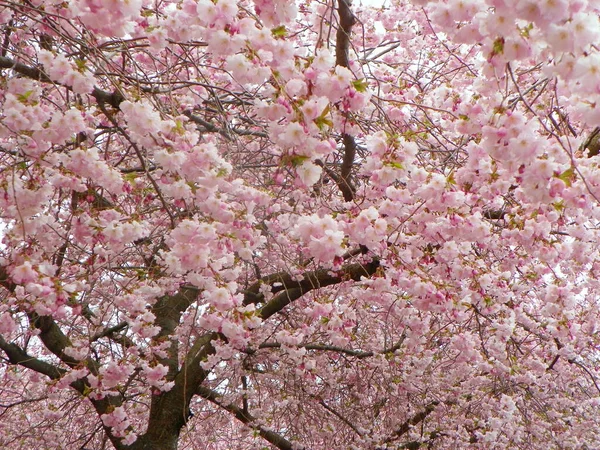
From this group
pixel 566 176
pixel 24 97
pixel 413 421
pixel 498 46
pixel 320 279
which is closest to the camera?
pixel 498 46

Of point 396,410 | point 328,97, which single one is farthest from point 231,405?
point 328,97

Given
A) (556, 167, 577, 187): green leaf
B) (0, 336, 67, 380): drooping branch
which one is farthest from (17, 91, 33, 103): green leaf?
(0, 336, 67, 380): drooping branch

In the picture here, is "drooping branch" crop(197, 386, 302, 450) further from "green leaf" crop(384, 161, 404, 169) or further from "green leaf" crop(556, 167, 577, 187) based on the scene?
"green leaf" crop(556, 167, 577, 187)

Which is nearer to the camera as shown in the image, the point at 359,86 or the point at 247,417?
the point at 359,86

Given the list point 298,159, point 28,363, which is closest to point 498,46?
point 298,159

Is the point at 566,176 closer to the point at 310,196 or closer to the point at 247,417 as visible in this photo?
the point at 310,196

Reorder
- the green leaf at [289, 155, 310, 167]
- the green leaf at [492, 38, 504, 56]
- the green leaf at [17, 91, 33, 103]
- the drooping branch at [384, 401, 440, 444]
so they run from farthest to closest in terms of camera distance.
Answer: the drooping branch at [384, 401, 440, 444] < the green leaf at [17, 91, 33, 103] < the green leaf at [289, 155, 310, 167] < the green leaf at [492, 38, 504, 56]

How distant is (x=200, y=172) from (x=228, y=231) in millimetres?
450

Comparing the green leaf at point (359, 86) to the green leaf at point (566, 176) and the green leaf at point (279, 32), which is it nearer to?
the green leaf at point (279, 32)

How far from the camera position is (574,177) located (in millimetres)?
2150

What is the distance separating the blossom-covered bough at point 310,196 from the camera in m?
2.19

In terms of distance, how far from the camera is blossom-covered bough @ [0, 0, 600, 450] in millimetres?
2193

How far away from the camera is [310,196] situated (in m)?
4.88

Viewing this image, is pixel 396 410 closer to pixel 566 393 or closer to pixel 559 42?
pixel 566 393
